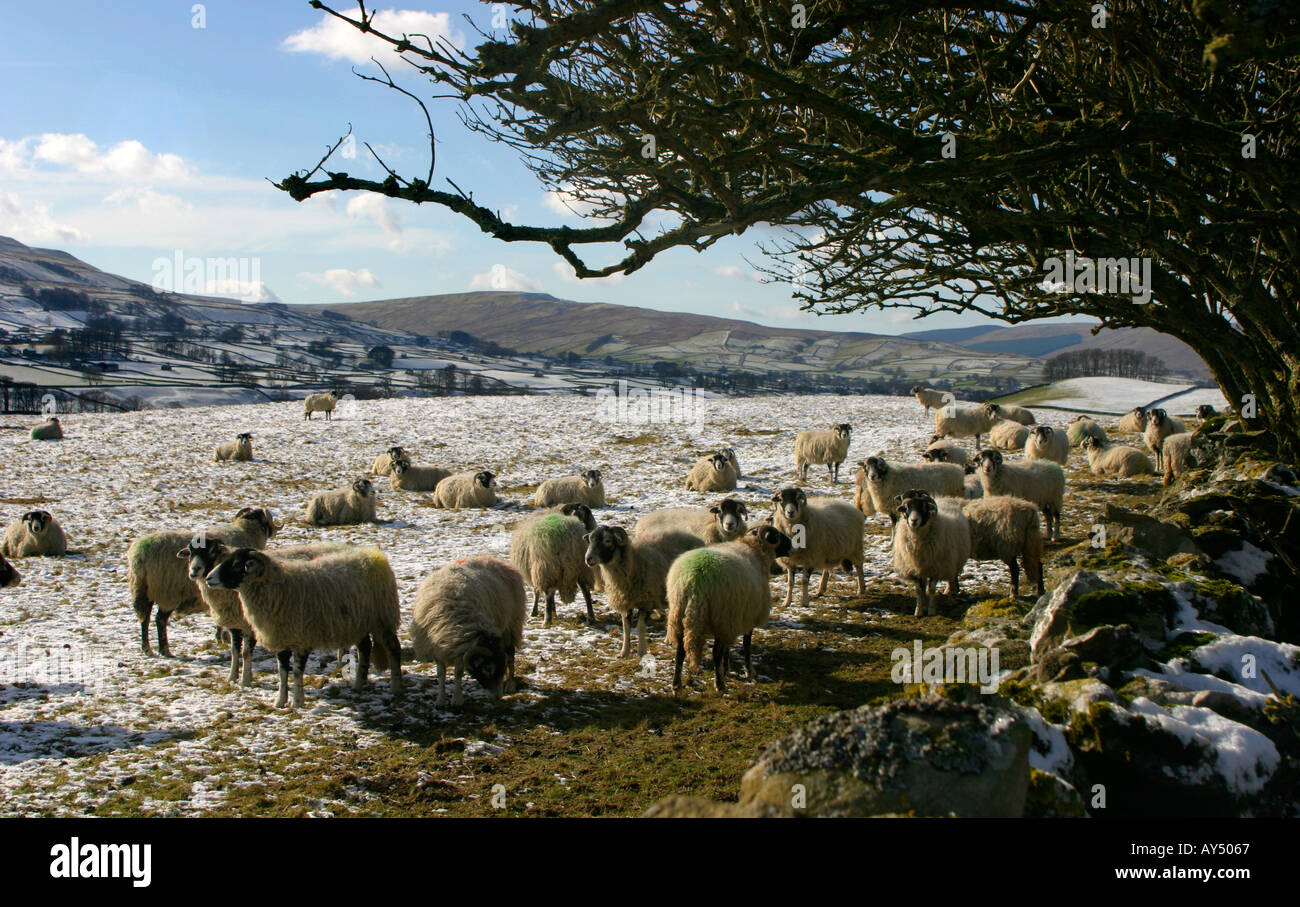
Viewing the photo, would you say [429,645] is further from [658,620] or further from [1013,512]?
[1013,512]

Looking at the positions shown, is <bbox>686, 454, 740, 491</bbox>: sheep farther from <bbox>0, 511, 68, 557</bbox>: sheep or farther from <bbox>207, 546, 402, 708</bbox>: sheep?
<bbox>0, 511, 68, 557</bbox>: sheep

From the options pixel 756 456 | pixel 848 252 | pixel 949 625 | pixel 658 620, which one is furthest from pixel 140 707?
pixel 756 456

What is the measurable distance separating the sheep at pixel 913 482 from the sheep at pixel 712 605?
6773 mm

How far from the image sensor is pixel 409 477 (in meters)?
22.6

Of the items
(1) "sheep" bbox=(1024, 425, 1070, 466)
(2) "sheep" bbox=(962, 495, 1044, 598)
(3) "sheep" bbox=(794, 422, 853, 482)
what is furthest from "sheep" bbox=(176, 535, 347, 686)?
(1) "sheep" bbox=(1024, 425, 1070, 466)

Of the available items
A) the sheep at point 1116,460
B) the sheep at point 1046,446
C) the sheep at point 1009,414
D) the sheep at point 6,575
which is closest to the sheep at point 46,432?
the sheep at point 6,575

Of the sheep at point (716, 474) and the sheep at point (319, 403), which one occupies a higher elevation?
the sheep at point (319, 403)

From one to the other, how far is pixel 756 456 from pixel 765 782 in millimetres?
21877

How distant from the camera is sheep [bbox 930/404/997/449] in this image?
83.2 ft

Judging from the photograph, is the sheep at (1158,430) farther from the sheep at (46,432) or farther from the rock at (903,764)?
the sheep at (46,432)

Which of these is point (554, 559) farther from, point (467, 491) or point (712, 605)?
point (467, 491)

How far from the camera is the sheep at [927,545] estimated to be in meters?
10.6

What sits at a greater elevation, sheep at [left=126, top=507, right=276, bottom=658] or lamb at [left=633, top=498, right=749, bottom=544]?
lamb at [left=633, top=498, right=749, bottom=544]

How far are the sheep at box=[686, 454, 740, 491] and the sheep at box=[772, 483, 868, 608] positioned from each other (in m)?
7.51
